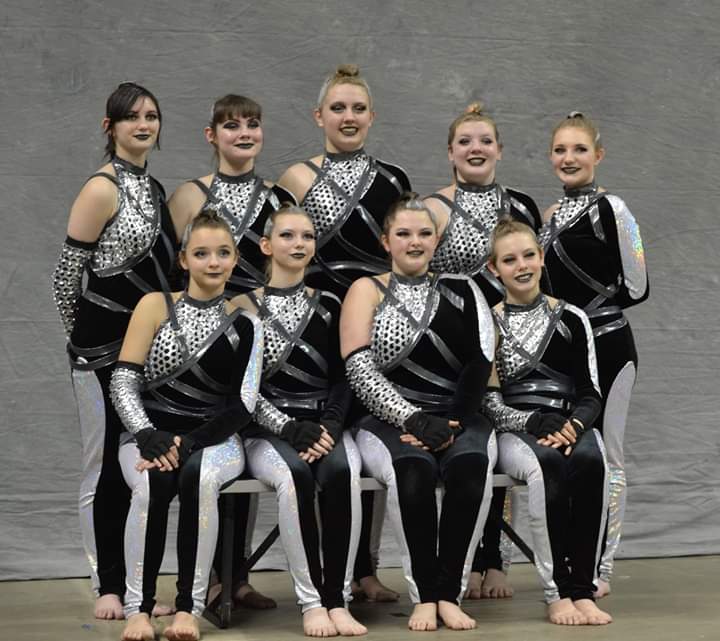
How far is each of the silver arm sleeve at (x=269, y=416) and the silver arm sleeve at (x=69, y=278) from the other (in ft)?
2.03

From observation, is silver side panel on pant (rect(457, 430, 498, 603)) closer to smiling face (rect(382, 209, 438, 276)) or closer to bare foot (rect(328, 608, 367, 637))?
bare foot (rect(328, 608, 367, 637))

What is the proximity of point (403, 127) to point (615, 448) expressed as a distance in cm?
169

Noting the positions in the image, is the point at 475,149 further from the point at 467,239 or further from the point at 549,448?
the point at 549,448

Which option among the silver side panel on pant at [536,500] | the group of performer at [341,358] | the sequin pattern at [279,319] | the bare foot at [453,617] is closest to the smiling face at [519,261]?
the group of performer at [341,358]

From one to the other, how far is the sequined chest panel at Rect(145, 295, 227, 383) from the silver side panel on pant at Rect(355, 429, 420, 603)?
56 cm

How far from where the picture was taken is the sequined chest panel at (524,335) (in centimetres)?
432

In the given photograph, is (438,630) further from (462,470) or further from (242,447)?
(242,447)

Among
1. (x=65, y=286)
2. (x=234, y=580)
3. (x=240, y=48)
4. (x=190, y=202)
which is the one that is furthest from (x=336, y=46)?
(x=234, y=580)

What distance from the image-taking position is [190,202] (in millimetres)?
4379

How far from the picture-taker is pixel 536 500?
4176 mm

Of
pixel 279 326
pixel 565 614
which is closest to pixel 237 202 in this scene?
pixel 279 326

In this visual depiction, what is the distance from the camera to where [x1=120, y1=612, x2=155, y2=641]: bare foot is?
3859 millimetres

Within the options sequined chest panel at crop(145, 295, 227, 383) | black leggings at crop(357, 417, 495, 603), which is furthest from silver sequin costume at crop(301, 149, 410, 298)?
black leggings at crop(357, 417, 495, 603)

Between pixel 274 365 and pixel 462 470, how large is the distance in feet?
2.03
